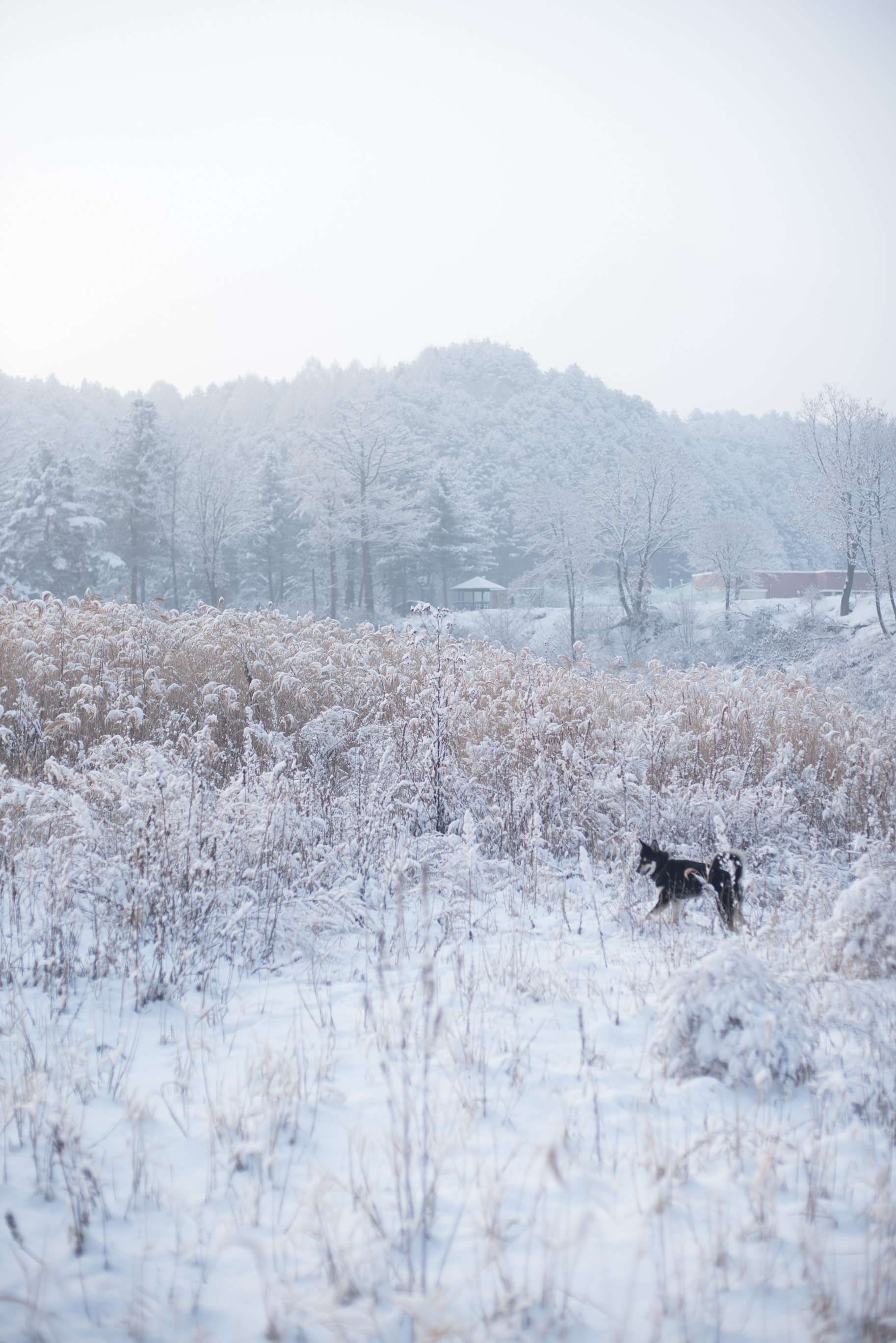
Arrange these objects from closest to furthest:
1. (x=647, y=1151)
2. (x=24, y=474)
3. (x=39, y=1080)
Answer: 1. (x=647, y=1151)
2. (x=39, y=1080)
3. (x=24, y=474)

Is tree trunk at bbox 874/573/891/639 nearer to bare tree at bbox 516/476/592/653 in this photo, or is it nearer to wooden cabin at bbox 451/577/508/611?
bare tree at bbox 516/476/592/653

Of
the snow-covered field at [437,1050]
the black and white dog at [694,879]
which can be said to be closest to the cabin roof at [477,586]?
the snow-covered field at [437,1050]

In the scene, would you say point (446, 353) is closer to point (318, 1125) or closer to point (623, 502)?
point (623, 502)

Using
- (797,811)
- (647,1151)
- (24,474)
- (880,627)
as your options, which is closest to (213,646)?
(797,811)

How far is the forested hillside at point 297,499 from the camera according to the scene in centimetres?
3525

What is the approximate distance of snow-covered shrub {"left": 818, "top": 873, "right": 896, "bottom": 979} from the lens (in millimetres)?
2971

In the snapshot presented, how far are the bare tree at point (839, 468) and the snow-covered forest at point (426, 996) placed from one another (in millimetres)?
24240

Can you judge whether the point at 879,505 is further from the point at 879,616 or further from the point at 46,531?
the point at 46,531

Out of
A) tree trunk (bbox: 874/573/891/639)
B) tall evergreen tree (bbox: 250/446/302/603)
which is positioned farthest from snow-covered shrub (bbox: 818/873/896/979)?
tall evergreen tree (bbox: 250/446/302/603)

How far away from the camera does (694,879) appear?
3.77m

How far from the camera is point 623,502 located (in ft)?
133

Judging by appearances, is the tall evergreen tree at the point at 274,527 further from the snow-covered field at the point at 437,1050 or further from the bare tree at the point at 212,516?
the snow-covered field at the point at 437,1050

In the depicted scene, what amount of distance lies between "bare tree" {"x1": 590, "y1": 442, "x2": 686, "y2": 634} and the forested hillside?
0.36m

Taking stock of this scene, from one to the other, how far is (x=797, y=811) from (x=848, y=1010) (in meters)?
3.18
